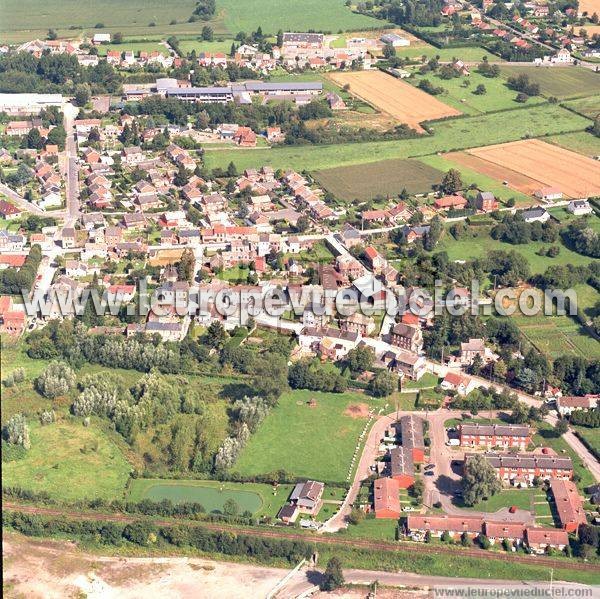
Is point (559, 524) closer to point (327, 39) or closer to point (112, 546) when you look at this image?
point (112, 546)

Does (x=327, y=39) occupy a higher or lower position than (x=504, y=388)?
higher

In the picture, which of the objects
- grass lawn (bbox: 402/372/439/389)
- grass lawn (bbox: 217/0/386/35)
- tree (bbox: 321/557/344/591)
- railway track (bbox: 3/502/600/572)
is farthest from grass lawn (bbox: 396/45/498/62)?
tree (bbox: 321/557/344/591)

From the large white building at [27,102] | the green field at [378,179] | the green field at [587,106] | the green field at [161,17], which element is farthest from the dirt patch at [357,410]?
the green field at [161,17]

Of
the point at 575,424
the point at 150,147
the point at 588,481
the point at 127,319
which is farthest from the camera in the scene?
the point at 150,147

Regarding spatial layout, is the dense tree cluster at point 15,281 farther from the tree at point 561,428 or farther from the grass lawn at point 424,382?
the tree at point 561,428

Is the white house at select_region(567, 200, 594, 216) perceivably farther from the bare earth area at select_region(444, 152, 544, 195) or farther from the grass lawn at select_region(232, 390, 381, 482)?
the grass lawn at select_region(232, 390, 381, 482)

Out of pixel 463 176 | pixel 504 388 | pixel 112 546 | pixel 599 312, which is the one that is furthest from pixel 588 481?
pixel 463 176
